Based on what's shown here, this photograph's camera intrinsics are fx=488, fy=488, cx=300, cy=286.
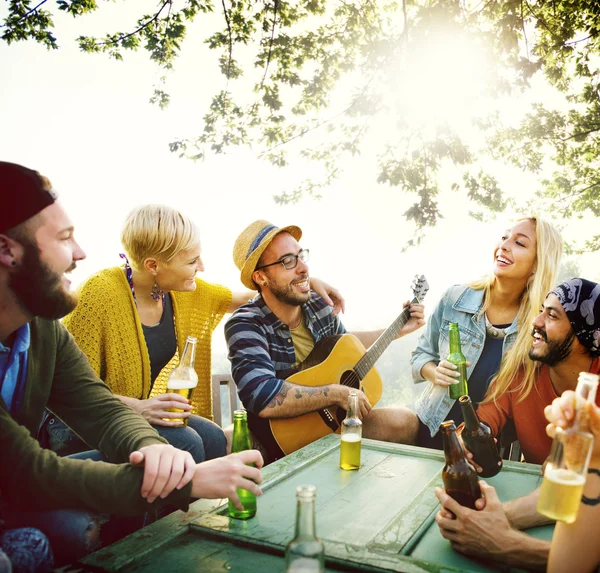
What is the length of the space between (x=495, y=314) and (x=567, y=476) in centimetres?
237

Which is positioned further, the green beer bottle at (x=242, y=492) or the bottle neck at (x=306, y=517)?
the green beer bottle at (x=242, y=492)

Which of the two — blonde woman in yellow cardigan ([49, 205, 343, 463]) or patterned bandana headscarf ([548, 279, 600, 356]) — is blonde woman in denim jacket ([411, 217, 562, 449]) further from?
blonde woman in yellow cardigan ([49, 205, 343, 463])

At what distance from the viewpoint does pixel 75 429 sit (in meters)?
1.94

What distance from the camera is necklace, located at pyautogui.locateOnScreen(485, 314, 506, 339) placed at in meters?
3.25

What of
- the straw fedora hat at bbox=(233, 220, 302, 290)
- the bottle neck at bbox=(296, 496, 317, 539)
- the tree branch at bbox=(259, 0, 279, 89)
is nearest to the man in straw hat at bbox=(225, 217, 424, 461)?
the straw fedora hat at bbox=(233, 220, 302, 290)

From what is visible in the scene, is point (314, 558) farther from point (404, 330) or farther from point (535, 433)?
point (404, 330)

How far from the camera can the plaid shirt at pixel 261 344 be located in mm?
2934

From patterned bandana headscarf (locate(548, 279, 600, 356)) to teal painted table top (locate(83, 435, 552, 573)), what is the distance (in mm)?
740

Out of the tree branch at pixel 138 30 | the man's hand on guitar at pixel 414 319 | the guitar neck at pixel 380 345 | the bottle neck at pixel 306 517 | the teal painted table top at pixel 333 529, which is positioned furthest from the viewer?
the tree branch at pixel 138 30

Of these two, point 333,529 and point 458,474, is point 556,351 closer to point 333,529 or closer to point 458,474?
point 458,474

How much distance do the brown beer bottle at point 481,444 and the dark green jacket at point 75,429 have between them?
1162 millimetres

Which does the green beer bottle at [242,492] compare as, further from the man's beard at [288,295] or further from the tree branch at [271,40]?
the tree branch at [271,40]

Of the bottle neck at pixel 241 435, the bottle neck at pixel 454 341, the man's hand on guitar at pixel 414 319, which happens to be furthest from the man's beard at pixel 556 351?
the bottle neck at pixel 241 435

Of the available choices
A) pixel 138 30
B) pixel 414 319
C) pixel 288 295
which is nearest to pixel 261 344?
pixel 288 295
